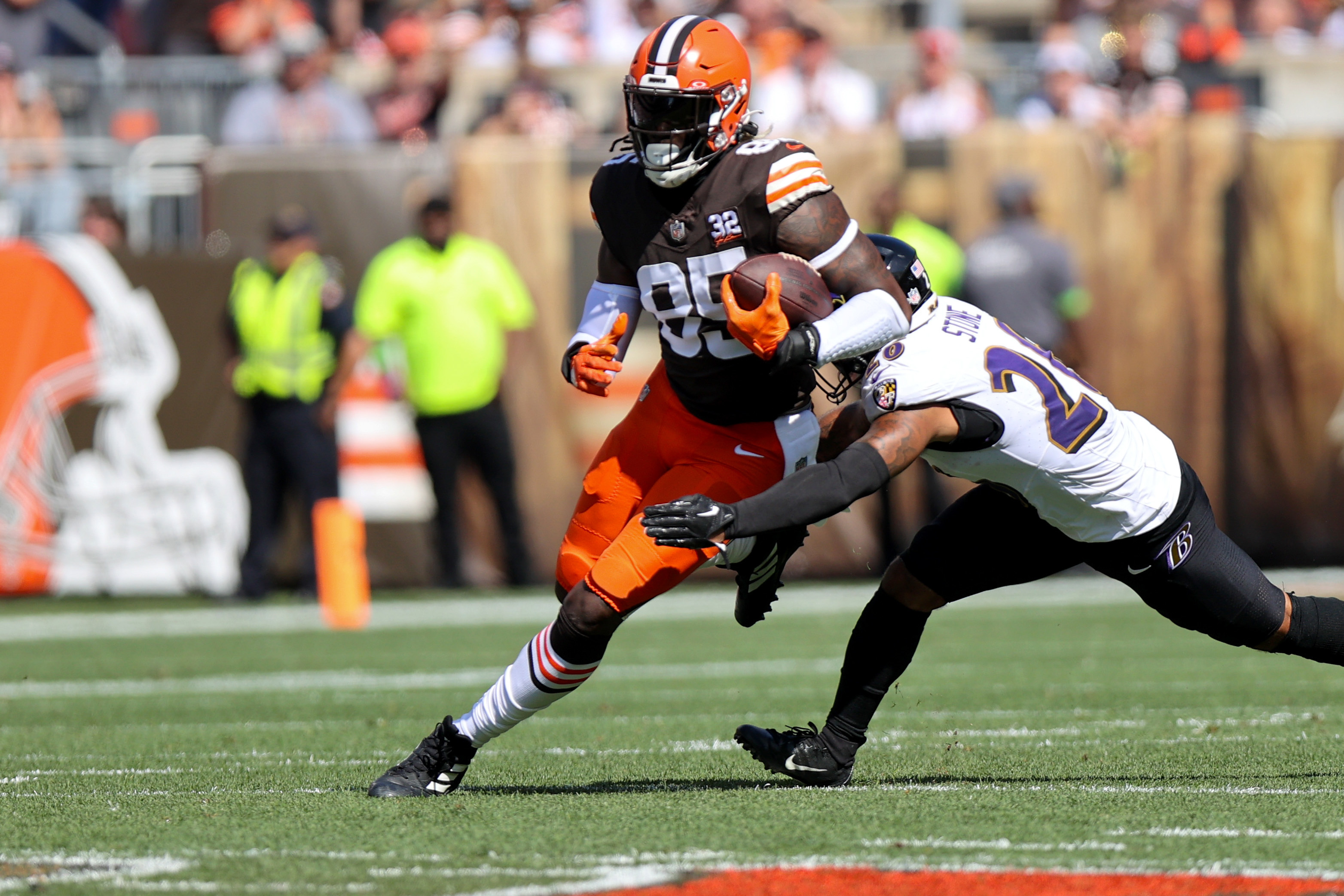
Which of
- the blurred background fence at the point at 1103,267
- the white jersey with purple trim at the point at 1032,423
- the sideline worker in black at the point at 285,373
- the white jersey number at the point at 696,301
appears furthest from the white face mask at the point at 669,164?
the blurred background fence at the point at 1103,267

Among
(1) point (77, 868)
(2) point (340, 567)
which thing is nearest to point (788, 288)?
(1) point (77, 868)

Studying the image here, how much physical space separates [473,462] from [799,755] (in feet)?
21.7

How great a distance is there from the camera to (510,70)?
13.4 meters

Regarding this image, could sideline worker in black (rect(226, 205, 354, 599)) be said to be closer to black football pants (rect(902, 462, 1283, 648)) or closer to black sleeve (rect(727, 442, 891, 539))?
black football pants (rect(902, 462, 1283, 648))

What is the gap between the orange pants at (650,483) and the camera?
14.3 ft

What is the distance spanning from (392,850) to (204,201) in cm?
850

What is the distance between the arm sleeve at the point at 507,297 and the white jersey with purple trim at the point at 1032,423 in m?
6.52

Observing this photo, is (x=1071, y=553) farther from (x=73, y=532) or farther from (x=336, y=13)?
(x=336, y=13)

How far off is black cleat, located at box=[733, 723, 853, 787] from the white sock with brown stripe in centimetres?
51

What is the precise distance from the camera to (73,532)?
11.1 meters

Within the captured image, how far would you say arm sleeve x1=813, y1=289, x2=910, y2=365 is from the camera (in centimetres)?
417

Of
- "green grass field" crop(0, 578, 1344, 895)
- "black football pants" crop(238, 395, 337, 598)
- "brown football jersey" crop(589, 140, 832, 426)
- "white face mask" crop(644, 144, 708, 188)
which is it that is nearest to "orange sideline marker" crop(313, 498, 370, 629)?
"green grass field" crop(0, 578, 1344, 895)

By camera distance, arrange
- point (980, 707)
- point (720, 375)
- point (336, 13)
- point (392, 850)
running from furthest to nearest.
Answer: point (336, 13), point (980, 707), point (720, 375), point (392, 850)

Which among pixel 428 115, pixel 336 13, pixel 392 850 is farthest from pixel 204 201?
pixel 392 850
